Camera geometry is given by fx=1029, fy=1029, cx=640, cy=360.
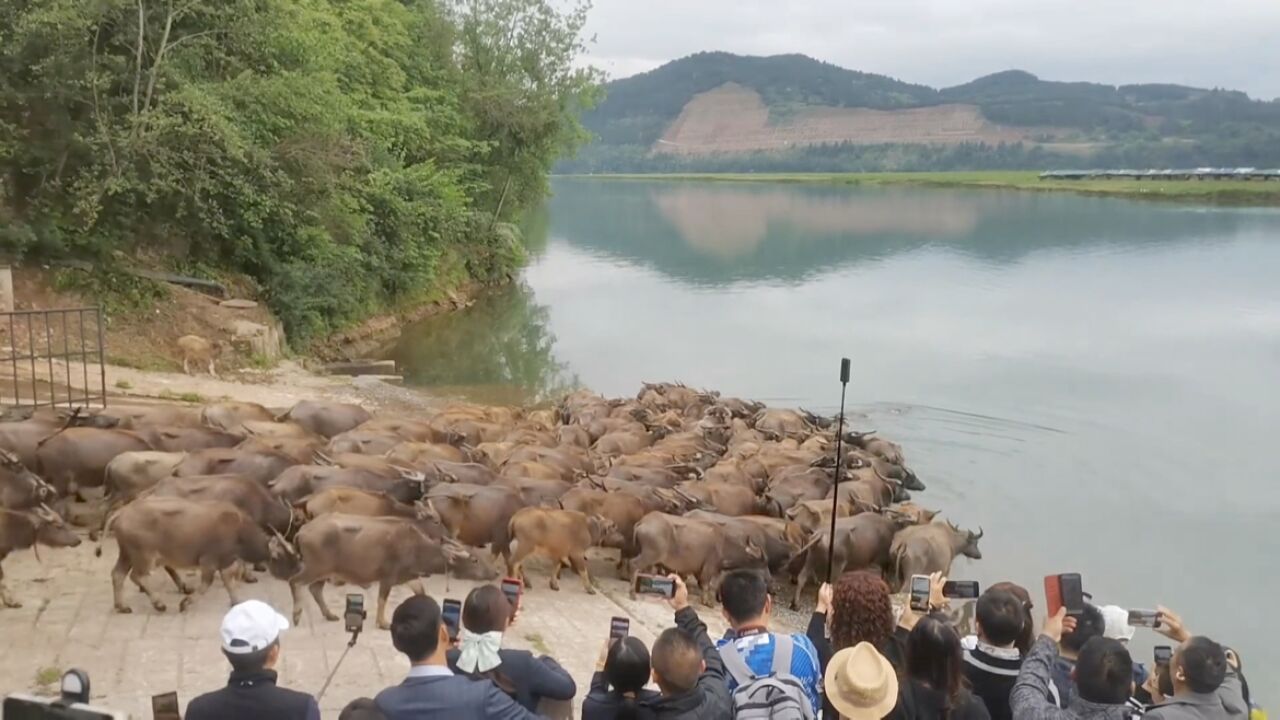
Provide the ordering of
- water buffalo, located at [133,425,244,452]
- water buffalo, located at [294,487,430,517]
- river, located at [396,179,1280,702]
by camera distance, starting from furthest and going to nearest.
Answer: river, located at [396,179,1280,702] < water buffalo, located at [133,425,244,452] < water buffalo, located at [294,487,430,517]

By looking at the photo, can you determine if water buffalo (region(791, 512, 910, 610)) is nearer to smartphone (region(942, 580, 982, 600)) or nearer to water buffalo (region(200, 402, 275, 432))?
smartphone (region(942, 580, 982, 600))

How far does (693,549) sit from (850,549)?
197cm

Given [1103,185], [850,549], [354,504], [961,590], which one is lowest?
[850,549]

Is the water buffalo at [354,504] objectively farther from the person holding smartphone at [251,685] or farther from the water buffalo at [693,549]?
the person holding smartphone at [251,685]

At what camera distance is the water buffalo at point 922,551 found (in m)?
10.9

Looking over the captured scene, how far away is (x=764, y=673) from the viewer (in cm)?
437

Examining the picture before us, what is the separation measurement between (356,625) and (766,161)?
196361 millimetres

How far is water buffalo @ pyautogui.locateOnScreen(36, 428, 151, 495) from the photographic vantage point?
29.9 feet

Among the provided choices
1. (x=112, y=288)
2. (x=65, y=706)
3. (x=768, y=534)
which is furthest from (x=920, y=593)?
(x=112, y=288)

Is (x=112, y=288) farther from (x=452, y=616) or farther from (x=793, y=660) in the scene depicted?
(x=793, y=660)

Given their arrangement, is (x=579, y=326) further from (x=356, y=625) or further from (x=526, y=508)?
(x=356, y=625)

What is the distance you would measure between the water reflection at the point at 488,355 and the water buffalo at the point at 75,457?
11.8m

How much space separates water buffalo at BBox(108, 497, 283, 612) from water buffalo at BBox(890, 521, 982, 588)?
21.5 feet

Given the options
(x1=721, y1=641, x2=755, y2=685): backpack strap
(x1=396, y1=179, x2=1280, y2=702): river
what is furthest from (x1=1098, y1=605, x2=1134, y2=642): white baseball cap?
(x1=396, y1=179, x2=1280, y2=702): river
